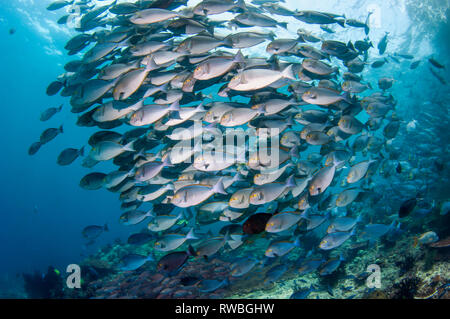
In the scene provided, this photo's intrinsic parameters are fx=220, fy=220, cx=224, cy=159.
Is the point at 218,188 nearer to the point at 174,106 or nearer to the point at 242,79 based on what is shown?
the point at 174,106

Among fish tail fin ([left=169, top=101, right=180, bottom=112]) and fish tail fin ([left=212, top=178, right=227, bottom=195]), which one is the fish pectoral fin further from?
fish tail fin ([left=212, top=178, right=227, bottom=195])

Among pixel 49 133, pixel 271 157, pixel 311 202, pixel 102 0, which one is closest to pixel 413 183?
pixel 311 202

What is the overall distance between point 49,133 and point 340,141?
709 cm

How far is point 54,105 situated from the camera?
43.5 meters

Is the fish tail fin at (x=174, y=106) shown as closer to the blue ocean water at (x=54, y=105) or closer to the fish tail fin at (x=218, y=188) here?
the fish tail fin at (x=218, y=188)

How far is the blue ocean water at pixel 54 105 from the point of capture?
18125 mm

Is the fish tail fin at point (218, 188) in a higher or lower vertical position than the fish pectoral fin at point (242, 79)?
lower

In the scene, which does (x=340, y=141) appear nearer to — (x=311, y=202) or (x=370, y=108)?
(x=370, y=108)

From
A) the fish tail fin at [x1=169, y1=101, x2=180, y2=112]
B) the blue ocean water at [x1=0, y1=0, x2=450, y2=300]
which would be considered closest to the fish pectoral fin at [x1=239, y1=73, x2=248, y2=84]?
the fish tail fin at [x1=169, y1=101, x2=180, y2=112]

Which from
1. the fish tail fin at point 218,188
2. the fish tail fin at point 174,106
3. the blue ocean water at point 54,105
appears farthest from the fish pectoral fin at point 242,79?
the blue ocean water at point 54,105

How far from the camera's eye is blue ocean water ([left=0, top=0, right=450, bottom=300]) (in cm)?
1812

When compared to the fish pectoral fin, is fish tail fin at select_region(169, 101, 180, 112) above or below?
below

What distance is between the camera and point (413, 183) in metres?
11.2

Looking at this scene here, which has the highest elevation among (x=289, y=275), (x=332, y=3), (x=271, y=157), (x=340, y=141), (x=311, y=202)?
(x=332, y=3)
